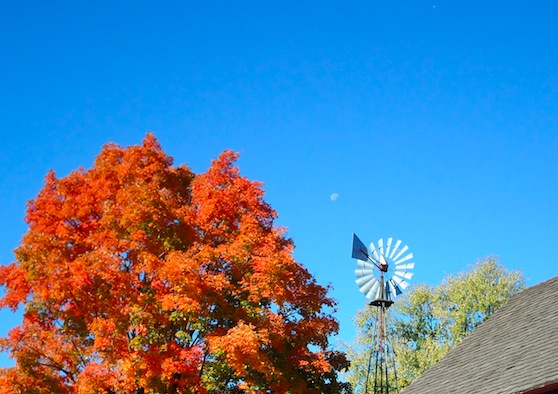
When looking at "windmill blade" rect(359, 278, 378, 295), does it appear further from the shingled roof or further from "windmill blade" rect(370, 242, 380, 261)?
the shingled roof

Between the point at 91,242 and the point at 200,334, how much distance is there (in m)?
4.72

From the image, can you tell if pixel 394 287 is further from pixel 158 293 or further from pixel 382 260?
pixel 158 293

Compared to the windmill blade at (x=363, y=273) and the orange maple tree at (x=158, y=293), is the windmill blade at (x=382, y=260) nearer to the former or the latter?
the windmill blade at (x=363, y=273)

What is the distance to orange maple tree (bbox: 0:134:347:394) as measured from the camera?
18.0 meters

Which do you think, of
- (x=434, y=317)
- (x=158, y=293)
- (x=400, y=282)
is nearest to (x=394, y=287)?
(x=400, y=282)

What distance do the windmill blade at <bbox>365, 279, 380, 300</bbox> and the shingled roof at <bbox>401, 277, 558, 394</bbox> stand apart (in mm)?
5836

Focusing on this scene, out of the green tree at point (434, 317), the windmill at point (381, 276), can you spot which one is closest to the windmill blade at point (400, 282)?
the windmill at point (381, 276)

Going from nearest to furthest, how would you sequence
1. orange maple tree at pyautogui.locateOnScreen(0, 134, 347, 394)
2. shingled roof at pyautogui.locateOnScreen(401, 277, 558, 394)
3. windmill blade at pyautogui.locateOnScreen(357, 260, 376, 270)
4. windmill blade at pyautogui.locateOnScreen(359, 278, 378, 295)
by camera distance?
shingled roof at pyautogui.locateOnScreen(401, 277, 558, 394) < orange maple tree at pyautogui.locateOnScreen(0, 134, 347, 394) < windmill blade at pyautogui.locateOnScreen(359, 278, 378, 295) < windmill blade at pyautogui.locateOnScreen(357, 260, 376, 270)

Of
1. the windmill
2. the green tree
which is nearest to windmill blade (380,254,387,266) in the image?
the windmill

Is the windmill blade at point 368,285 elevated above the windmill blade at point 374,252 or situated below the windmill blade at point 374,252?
below

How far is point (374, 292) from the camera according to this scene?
22047 millimetres

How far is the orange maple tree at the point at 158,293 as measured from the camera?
1805 cm

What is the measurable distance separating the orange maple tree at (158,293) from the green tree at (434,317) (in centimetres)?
1610

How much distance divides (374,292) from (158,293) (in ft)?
25.8
